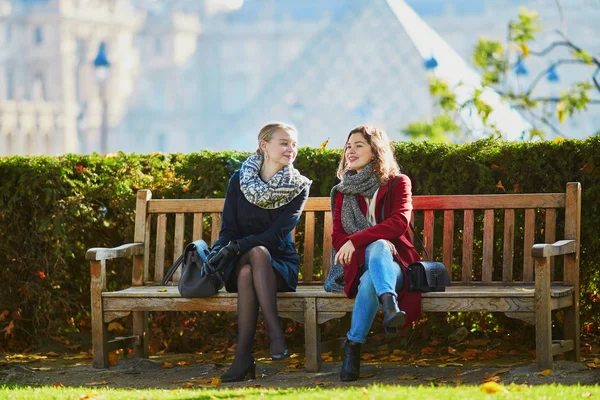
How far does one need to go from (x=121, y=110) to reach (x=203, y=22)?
650 inches

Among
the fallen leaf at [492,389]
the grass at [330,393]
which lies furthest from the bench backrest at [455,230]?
the fallen leaf at [492,389]

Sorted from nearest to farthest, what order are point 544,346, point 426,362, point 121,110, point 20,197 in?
point 544,346, point 426,362, point 20,197, point 121,110

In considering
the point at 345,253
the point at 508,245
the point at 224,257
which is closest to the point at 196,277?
the point at 224,257

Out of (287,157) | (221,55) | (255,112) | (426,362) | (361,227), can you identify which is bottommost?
(426,362)

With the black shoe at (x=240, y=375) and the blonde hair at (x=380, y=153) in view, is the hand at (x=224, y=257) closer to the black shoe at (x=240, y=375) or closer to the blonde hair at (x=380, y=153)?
the black shoe at (x=240, y=375)

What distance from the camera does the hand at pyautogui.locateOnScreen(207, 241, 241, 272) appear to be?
4.84 meters

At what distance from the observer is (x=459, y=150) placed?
218 inches

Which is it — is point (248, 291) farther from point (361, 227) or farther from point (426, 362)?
point (426, 362)

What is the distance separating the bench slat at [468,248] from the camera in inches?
207

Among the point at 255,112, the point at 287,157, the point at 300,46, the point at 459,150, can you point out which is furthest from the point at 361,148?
the point at 300,46

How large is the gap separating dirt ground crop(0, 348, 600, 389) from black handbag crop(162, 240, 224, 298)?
444mm

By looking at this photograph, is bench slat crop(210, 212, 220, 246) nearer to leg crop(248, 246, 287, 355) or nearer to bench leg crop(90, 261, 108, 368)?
bench leg crop(90, 261, 108, 368)

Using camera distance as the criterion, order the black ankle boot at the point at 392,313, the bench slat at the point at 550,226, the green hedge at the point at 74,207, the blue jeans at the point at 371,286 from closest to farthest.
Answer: the black ankle boot at the point at 392,313 < the blue jeans at the point at 371,286 < the bench slat at the point at 550,226 < the green hedge at the point at 74,207

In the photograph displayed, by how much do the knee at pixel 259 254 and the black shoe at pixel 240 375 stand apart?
501 mm
